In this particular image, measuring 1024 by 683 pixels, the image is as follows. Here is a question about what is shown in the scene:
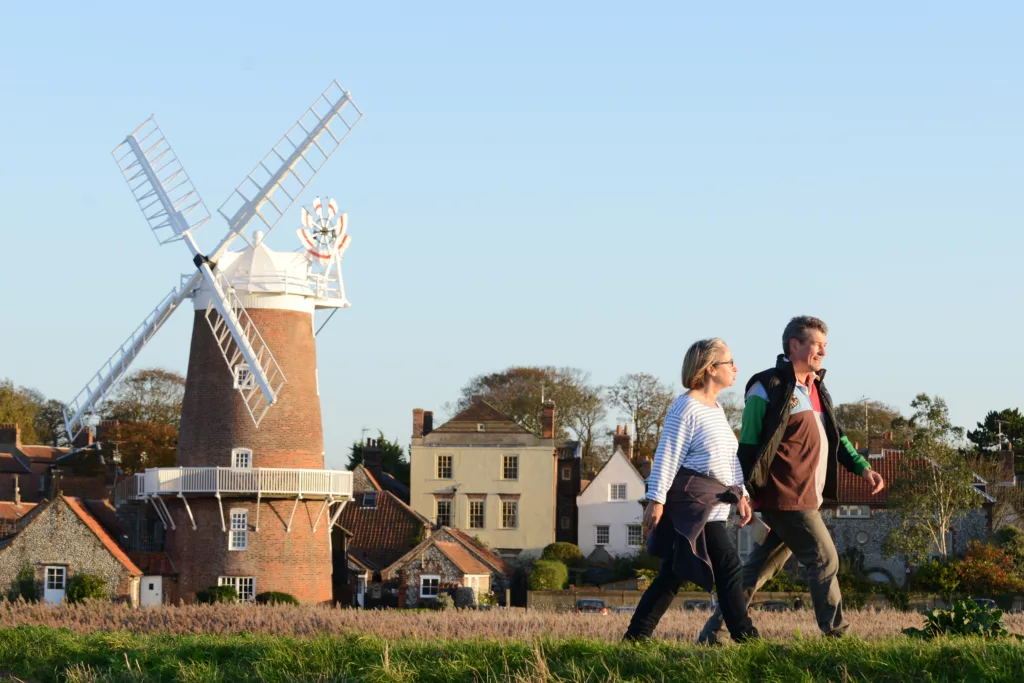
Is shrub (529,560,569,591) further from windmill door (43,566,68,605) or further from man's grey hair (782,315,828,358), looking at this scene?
man's grey hair (782,315,828,358)

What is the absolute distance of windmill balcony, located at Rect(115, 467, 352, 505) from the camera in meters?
45.0

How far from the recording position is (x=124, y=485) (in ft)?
164

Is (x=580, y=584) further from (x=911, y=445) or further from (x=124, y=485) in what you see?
(x=124, y=485)

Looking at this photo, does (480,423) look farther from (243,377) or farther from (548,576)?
(243,377)

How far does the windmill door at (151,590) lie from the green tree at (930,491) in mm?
27126

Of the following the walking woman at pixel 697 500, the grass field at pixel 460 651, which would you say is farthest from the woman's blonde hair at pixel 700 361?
the grass field at pixel 460 651

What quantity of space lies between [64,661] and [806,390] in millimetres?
6608

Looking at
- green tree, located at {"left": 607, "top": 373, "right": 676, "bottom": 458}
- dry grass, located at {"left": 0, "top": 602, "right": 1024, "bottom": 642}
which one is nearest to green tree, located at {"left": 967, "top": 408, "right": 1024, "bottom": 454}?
green tree, located at {"left": 607, "top": 373, "right": 676, "bottom": 458}

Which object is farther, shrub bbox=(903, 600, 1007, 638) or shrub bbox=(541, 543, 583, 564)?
shrub bbox=(541, 543, 583, 564)

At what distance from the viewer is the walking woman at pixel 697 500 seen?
34.6ft

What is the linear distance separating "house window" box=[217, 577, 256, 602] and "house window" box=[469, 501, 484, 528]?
22325mm

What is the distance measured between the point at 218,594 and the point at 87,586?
5696 millimetres

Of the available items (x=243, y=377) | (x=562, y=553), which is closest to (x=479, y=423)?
(x=562, y=553)

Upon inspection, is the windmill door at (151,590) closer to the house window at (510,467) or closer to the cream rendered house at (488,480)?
the cream rendered house at (488,480)
